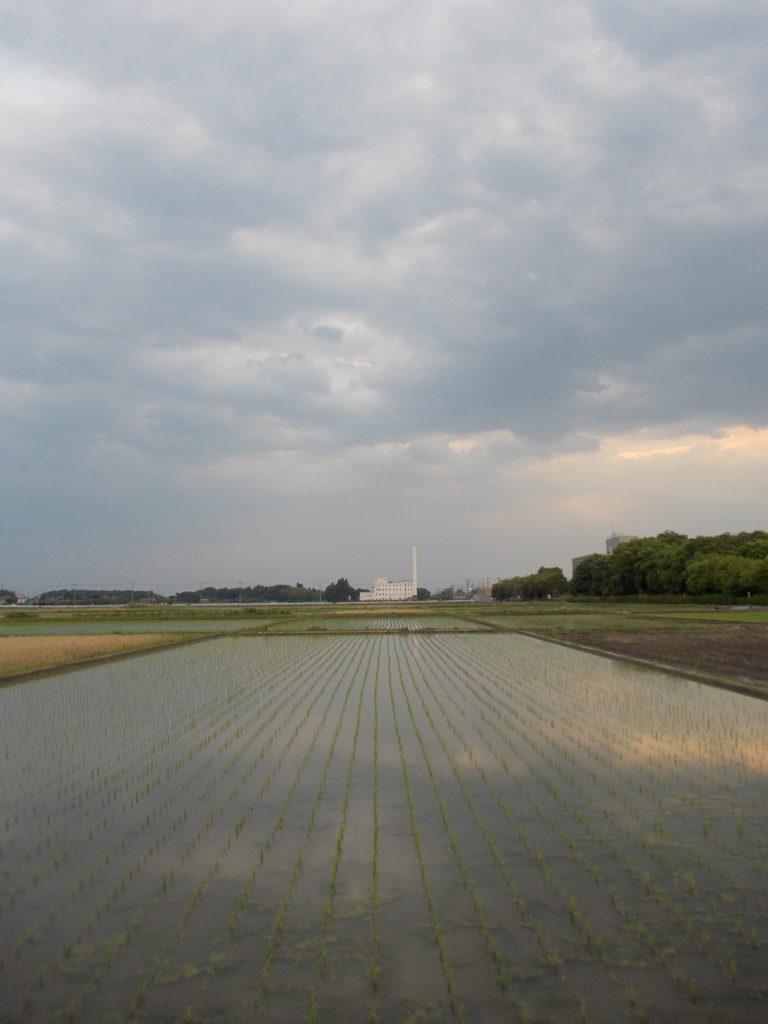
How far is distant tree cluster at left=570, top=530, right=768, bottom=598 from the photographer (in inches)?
2341

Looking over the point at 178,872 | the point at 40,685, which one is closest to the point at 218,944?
the point at 178,872

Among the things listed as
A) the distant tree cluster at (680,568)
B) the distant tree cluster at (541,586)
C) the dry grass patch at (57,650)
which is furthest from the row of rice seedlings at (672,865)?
the distant tree cluster at (541,586)

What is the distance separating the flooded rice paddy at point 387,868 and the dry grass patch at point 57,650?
916 cm

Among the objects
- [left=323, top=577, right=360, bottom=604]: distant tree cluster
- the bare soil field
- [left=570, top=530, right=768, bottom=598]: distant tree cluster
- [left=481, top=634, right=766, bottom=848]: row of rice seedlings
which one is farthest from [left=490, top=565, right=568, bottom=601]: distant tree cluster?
[left=481, top=634, right=766, bottom=848]: row of rice seedlings

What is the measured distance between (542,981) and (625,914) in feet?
3.27

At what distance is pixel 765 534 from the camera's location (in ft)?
263

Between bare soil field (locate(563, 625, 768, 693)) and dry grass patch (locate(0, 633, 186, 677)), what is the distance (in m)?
17.4

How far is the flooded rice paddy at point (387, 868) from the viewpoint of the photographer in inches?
139

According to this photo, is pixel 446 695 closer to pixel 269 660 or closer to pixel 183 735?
pixel 183 735

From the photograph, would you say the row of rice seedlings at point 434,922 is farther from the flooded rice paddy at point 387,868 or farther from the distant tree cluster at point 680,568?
the distant tree cluster at point 680,568

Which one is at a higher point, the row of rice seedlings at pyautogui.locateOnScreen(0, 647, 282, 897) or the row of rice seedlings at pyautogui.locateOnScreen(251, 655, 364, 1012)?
the row of rice seedlings at pyautogui.locateOnScreen(251, 655, 364, 1012)

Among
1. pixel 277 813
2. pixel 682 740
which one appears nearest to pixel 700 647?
pixel 682 740

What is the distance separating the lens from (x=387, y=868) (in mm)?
5035

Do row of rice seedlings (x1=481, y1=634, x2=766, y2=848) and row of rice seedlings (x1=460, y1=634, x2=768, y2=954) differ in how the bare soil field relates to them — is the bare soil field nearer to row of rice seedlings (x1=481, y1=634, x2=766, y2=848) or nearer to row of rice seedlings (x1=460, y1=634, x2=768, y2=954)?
row of rice seedlings (x1=481, y1=634, x2=766, y2=848)
